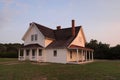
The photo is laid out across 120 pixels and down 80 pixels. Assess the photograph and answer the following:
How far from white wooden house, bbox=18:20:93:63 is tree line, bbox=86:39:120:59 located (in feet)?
35.3

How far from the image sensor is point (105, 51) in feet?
146

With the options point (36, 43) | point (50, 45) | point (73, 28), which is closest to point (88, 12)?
point (73, 28)

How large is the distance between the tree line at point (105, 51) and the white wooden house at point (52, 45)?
35.3 ft

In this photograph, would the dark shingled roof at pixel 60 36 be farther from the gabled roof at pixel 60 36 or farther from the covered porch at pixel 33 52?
the covered porch at pixel 33 52

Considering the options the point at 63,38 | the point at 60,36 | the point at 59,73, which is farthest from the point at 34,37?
the point at 59,73

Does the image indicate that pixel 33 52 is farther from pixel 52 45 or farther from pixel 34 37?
pixel 52 45

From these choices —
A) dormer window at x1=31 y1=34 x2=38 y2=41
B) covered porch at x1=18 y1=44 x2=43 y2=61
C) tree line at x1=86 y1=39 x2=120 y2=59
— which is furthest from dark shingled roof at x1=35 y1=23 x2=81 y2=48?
tree line at x1=86 y1=39 x2=120 y2=59

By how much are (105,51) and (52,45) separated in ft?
60.8

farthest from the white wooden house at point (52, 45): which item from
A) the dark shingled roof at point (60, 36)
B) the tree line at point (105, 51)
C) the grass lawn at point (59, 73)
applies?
the grass lawn at point (59, 73)

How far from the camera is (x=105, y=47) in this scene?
44.1 metres

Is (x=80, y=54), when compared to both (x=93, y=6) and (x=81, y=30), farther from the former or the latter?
(x=93, y=6)

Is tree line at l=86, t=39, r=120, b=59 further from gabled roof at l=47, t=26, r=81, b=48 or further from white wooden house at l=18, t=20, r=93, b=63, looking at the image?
gabled roof at l=47, t=26, r=81, b=48

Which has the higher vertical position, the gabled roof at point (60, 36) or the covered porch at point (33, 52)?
the gabled roof at point (60, 36)

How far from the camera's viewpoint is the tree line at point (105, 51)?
42.8m
